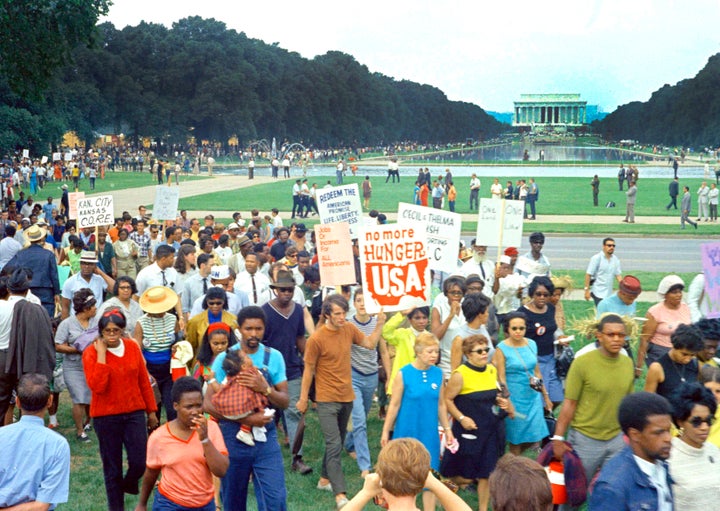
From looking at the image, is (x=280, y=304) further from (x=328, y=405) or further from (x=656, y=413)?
(x=656, y=413)

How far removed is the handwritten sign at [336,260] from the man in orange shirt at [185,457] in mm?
4480

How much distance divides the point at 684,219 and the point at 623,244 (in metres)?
5.12

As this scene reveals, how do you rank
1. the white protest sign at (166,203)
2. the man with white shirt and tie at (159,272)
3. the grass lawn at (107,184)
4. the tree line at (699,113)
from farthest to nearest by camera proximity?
the tree line at (699,113), the grass lawn at (107,184), the white protest sign at (166,203), the man with white shirt and tie at (159,272)

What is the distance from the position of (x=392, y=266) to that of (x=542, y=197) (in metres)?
39.5

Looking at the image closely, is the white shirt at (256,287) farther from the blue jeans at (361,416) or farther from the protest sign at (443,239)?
the blue jeans at (361,416)

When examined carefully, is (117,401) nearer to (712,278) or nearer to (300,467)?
(300,467)

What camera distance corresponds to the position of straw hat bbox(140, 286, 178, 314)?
27.9ft

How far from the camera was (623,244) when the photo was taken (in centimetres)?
2750

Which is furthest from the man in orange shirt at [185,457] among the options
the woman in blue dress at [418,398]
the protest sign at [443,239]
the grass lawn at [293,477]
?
the protest sign at [443,239]

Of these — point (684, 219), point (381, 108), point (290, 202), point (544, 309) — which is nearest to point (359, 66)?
point (381, 108)

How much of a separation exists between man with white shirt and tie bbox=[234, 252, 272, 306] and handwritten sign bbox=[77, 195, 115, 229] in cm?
677

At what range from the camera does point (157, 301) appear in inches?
339

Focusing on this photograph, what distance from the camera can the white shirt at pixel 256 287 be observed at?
10.6m

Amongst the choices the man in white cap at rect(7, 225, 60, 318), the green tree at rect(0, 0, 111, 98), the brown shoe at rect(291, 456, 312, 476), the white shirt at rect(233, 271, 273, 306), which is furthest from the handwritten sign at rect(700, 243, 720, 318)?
the green tree at rect(0, 0, 111, 98)
